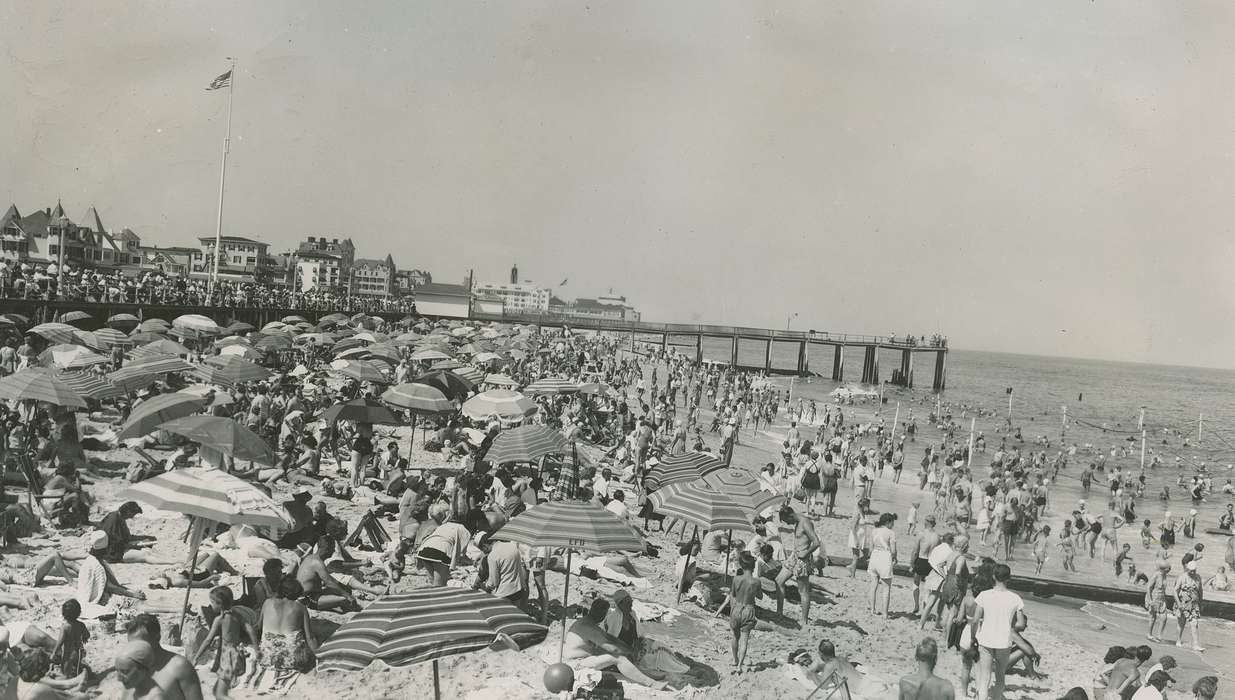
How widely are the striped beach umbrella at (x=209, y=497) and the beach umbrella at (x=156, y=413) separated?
11.7ft

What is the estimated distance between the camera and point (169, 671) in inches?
181

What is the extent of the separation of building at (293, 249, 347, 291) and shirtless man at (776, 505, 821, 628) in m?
114

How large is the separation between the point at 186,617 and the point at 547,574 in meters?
4.39

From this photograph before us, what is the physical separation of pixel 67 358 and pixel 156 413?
18.3 ft

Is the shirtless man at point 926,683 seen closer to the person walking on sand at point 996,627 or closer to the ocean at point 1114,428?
the person walking on sand at point 996,627

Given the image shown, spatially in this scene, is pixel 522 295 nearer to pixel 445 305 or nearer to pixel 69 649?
pixel 445 305

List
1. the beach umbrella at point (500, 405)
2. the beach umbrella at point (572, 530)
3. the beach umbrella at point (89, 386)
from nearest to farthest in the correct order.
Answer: the beach umbrella at point (572, 530) → the beach umbrella at point (89, 386) → the beach umbrella at point (500, 405)

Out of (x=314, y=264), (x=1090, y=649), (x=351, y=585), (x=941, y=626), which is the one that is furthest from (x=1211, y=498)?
(x=314, y=264)

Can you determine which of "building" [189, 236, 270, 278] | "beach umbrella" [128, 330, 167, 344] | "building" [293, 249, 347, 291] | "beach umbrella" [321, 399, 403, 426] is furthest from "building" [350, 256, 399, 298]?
"beach umbrella" [321, 399, 403, 426]

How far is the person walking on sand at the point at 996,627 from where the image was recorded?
7.59 metres

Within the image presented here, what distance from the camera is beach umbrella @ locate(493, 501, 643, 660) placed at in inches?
277

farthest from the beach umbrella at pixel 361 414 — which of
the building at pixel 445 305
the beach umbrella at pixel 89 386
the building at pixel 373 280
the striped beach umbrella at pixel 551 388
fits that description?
the building at pixel 373 280

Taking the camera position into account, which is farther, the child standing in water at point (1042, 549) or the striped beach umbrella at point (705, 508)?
the child standing in water at point (1042, 549)

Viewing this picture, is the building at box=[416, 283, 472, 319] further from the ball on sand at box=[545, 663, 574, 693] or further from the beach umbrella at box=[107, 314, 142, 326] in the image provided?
the ball on sand at box=[545, 663, 574, 693]
